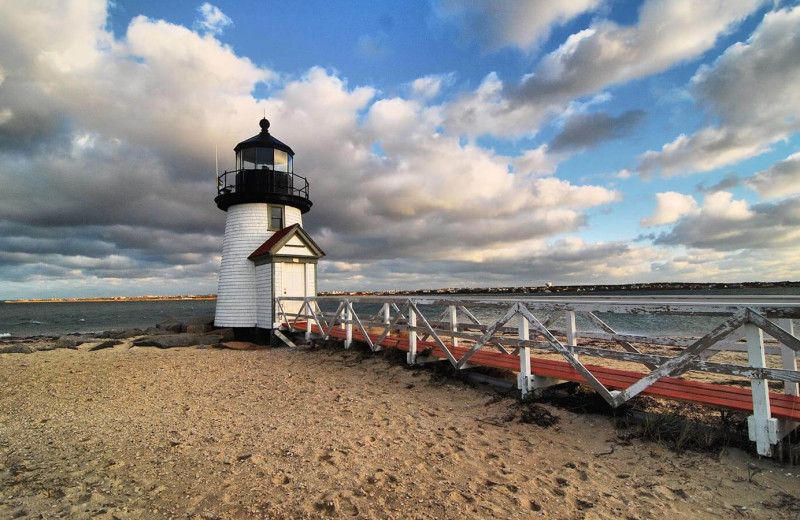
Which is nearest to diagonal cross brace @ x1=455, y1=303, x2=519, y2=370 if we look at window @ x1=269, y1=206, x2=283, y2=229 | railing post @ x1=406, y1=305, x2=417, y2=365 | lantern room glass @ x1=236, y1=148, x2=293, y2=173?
railing post @ x1=406, y1=305, x2=417, y2=365

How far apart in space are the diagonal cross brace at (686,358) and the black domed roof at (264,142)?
50.4 ft

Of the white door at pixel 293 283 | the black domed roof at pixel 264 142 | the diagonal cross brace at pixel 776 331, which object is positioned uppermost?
the black domed roof at pixel 264 142

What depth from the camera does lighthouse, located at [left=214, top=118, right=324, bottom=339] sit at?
15594mm

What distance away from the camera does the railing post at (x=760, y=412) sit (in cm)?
378

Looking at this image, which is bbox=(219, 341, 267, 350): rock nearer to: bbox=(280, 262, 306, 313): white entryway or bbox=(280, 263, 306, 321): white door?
bbox=(280, 263, 306, 321): white door

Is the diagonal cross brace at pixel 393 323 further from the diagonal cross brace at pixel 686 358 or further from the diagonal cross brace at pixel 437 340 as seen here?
the diagonal cross brace at pixel 686 358

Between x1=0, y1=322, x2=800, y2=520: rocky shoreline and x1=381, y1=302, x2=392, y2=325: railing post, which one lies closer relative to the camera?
x1=0, y1=322, x2=800, y2=520: rocky shoreline

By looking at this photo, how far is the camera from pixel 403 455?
4.55 meters

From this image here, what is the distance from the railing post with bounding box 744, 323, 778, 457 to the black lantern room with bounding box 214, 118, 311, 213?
1505 cm

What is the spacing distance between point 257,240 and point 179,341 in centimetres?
481

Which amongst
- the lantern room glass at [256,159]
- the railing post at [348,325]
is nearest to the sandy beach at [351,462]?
the railing post at [348,325]

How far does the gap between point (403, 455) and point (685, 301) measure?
3439 millimetres

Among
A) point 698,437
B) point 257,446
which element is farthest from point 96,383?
point 698,437

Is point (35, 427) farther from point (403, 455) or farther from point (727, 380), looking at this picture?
point (727, 380)
